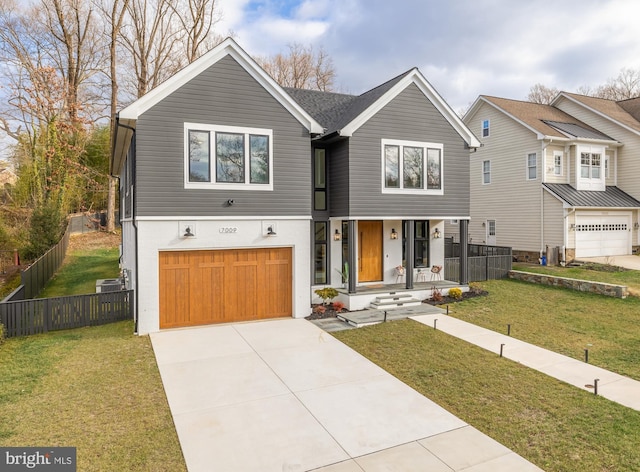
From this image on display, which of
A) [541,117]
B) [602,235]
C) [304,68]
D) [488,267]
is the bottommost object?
[488,267]

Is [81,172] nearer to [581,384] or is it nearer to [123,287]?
[123,287]

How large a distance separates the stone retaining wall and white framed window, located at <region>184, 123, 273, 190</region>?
485 inches

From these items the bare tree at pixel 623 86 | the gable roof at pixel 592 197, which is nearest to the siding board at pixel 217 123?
the gable roof at pixel 592 197

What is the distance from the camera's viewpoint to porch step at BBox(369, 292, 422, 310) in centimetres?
1319

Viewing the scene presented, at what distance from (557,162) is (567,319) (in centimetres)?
1368

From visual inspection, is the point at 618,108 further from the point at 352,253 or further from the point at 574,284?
the point at 352,253

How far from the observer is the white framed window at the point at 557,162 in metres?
22.1

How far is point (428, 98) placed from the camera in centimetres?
1423

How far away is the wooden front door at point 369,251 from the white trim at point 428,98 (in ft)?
12.0

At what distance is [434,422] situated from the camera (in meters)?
5.98

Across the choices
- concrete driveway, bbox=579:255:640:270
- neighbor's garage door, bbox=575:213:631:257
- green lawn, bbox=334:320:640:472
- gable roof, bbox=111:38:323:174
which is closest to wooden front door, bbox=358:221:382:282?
gable roof, bbox=111:38:323:174

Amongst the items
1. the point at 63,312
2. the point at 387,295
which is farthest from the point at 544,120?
the point at 63,312

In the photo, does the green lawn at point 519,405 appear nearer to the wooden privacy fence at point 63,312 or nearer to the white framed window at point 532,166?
the wooden privacy fence at point 63,312

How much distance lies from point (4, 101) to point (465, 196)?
97.1ft
